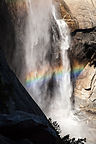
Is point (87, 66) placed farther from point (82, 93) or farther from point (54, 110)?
point (54, 110)

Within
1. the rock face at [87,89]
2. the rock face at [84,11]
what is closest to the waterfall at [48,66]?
the rock face at [87,89]

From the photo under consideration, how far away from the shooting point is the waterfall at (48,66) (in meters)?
20.4

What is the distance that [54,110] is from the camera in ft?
75.5

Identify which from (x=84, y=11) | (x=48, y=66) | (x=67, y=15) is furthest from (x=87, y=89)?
(x=84, y=11)

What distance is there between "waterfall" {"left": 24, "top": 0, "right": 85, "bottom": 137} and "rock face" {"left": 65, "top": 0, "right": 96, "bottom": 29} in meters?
1.47

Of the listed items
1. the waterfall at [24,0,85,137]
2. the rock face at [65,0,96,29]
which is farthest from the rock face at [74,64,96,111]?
the rock face at [65,0,96,29]

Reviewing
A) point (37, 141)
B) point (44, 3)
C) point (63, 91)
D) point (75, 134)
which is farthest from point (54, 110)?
point (37, 141)

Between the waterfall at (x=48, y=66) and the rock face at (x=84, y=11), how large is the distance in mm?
1466

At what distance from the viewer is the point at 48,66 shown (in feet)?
71.3

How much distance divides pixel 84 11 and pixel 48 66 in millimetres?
5487

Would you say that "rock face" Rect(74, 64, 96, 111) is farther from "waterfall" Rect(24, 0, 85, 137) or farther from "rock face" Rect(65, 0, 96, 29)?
"rock face" Rect(65, 0, 96, 29)

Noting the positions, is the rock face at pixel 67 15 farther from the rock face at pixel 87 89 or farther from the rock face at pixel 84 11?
the rock face at pixel 87 89

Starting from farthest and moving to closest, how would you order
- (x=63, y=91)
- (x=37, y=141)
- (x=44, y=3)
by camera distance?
(x=63, y=91) < (x=44, y=3) < (x=37, y=141)

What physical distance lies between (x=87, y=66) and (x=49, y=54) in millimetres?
3468
